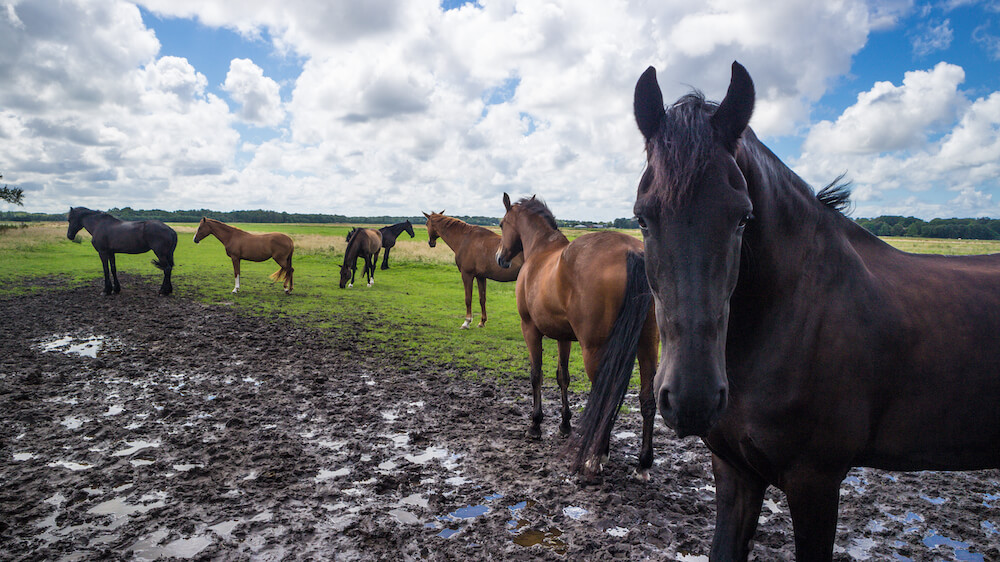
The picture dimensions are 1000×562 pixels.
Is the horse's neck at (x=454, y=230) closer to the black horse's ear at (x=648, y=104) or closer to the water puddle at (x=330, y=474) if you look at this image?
the water puddle at (x=330, y=474)

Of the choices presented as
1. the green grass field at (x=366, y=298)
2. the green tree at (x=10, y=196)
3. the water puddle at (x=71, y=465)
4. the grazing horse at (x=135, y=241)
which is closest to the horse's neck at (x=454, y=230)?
the green grass field at (x=366, y=298)

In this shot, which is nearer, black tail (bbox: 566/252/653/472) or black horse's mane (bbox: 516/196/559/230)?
black tail (bbox: 566/252/653/472)

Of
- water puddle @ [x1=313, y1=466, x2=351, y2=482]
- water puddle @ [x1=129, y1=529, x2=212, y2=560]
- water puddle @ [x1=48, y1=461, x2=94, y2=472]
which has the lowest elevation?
water puddle @ [x1=48, y1=461, x2=94, y2=472]

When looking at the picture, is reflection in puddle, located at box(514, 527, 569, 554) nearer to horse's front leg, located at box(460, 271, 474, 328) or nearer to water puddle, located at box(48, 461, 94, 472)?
water puddle, located at box(48, 461, 94, 472)

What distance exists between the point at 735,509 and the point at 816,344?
0.85 metres

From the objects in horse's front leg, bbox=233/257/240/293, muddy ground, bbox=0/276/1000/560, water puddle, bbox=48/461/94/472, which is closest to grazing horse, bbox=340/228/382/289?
horse's front leg, bbox=233/257/240/293

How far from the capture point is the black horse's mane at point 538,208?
5.78 metres

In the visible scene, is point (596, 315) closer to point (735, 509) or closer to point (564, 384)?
point (564, 384)

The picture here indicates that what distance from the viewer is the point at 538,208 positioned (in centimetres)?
592

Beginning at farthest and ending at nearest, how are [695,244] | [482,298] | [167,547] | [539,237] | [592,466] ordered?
[482,298]
[539,237]
[592,466]
[167,547]
[695,244]

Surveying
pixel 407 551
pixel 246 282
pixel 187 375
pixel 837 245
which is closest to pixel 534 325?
pixel 407 551

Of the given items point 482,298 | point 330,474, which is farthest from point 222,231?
point 330,474

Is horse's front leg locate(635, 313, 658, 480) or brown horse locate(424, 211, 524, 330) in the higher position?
brown horse locate(424, 211, 524, 330)

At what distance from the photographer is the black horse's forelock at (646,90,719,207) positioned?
4.93 feet
